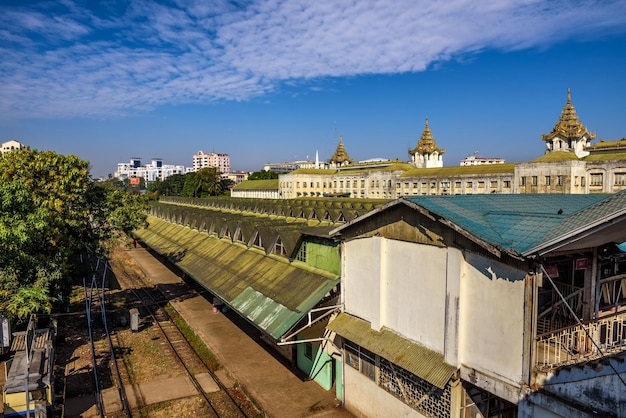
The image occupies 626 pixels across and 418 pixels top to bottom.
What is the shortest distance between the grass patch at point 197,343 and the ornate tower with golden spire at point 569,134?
2448 inches

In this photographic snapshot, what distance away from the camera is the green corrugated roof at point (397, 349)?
11109mm

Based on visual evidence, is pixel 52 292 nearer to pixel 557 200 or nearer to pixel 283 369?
pixel 283 369

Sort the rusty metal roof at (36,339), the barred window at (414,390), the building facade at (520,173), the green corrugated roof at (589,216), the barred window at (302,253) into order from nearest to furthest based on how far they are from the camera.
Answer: the green corrugated roof at (589,216), the barred window at (414,390), the rusty metal roof at (36,339), the barred window at (302,253), the building facade at (520,173)

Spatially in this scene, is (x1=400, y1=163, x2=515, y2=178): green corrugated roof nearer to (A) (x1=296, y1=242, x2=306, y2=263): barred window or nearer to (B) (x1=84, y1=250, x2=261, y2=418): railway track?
(B) (x1=84, y1=250, x2=261, y2=418): railway track

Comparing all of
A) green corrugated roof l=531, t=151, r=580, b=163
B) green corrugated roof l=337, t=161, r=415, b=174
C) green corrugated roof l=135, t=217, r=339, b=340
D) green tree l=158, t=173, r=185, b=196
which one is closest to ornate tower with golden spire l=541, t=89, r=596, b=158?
green corrugated roof l=531, t=151, r=580, b=163

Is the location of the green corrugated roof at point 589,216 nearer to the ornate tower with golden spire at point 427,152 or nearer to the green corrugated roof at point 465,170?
the green corrugated roof at point 465,170

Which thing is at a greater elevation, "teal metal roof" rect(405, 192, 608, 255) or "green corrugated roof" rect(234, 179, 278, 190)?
"green corrugated roof" rect(234, 179, 278, 190)

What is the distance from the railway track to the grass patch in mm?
155

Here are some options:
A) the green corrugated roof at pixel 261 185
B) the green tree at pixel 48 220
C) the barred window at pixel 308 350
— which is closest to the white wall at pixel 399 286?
the barred window at pixel 308 350

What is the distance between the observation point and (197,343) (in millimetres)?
22984

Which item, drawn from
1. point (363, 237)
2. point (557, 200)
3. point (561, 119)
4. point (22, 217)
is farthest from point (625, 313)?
point (561, 119)

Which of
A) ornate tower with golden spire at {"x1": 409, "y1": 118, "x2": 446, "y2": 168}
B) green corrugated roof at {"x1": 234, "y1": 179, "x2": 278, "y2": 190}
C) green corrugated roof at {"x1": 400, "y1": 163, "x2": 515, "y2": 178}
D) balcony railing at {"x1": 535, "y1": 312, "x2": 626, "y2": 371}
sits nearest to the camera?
balcony railing at {"x1": 535, "y1": 312, "x2": 626, "y2": 371}

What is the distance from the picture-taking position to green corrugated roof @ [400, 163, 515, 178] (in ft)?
199

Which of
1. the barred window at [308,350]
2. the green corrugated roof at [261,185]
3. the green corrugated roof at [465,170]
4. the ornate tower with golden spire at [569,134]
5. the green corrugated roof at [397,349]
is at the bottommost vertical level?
the barred window at [308,350]
